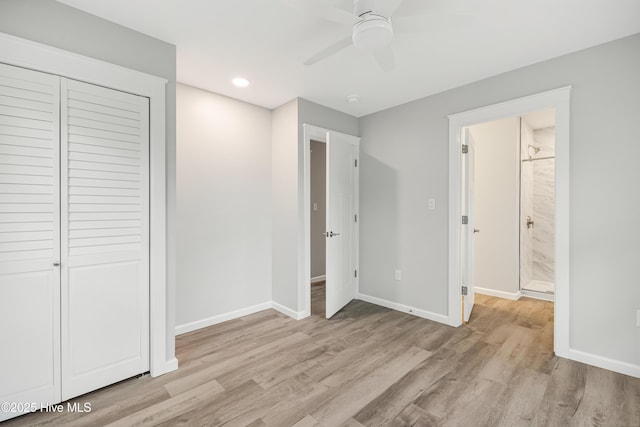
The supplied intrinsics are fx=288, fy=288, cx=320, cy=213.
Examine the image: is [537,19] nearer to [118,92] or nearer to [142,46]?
[142,46]

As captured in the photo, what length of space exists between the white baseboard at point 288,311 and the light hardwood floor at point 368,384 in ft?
0.93

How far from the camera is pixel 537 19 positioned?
1.92m

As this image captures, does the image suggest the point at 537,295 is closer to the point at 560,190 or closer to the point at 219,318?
the point at 560,190

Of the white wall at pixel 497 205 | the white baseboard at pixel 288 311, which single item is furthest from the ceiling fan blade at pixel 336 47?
the white wall at pixel 497 205

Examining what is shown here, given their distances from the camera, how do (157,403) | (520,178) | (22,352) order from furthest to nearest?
(520,178) → (157,403) → (22,352)

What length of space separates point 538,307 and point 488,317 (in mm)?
877

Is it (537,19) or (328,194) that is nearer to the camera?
(537,19)

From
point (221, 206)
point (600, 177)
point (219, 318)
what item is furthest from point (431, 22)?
point (219, 318)

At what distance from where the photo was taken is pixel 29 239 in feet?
5.59

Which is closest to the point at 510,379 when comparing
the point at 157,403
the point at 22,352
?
the point at 157,403

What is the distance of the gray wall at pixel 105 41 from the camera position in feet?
5.52

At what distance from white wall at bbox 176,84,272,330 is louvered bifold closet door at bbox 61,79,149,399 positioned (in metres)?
0.79

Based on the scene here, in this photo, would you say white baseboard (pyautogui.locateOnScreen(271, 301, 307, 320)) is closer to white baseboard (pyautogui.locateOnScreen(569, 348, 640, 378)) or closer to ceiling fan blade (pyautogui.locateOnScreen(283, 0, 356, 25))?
white baseboard (pyautogui.locateOnScreen(569, 348, 640, 378))

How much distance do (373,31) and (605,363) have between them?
115 inches
